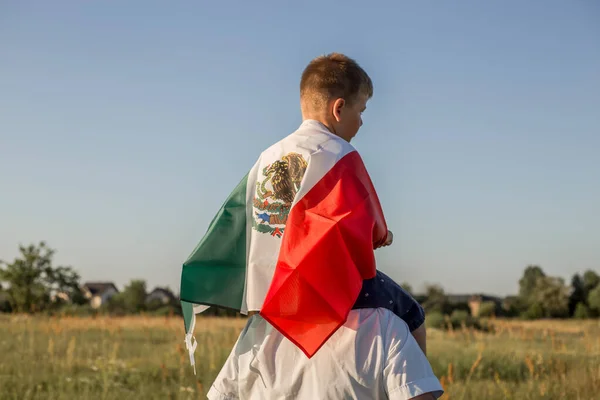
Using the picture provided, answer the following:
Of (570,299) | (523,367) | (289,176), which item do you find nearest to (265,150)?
(289,176)

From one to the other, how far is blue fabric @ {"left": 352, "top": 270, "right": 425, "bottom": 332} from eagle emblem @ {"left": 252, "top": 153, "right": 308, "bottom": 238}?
0.44m

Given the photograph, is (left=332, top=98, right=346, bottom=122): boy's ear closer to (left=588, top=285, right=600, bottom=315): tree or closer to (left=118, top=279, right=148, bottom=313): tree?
(left=588, top=285, right=600, bottom=315): tree

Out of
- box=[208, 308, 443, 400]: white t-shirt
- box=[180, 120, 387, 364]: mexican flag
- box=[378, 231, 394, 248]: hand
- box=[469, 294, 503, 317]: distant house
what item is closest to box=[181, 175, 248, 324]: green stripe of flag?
box=[180, 120, 387, 364]: mexican flag

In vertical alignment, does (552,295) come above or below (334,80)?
below

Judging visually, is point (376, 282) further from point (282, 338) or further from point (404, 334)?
point (282, 338)

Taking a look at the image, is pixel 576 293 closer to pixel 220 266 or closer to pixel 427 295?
pixel 427 295

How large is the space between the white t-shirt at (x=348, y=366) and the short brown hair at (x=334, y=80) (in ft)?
3.01

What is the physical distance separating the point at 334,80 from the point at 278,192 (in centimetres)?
54

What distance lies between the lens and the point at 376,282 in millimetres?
2848

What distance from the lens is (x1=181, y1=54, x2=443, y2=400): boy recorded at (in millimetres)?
2652

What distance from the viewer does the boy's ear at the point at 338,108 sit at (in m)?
2.90

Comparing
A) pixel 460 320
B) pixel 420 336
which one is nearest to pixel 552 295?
pixel 460 320

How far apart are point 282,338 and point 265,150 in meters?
0.84

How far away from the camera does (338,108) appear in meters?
2.91
